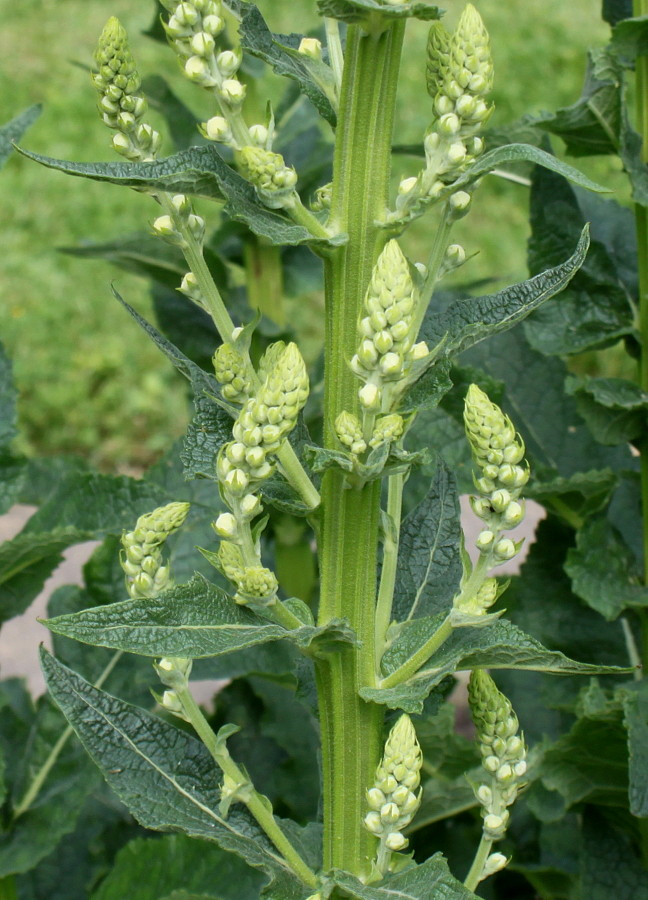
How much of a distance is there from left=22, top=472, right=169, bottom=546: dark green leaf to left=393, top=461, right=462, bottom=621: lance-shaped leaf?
1.61 ft

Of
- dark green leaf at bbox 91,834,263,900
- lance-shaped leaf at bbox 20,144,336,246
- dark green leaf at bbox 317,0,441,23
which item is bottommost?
dark green leaf at bbox 91,834,263,900

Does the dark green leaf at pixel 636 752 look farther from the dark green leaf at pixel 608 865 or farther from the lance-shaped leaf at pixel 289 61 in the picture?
the lance-shaped leaf at pixel 289 61

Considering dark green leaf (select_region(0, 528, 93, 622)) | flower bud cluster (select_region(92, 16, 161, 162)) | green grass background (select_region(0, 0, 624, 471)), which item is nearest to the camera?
flower bud cluster (select_region(92, 16, 161, 162))

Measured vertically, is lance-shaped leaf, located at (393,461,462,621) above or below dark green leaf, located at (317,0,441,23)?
below

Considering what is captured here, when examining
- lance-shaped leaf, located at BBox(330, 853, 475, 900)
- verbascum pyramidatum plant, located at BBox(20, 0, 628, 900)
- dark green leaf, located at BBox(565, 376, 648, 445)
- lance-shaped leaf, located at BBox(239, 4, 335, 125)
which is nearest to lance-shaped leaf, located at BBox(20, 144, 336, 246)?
verbascum pyramidatum plant, located at BBox(20, 0, 628, 900)

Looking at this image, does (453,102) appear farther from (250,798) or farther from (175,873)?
(175,873)

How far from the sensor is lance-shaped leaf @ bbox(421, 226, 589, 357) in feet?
2.99

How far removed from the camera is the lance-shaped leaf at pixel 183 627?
0.86 m

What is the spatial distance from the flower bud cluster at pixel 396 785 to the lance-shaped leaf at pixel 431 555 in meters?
0.19

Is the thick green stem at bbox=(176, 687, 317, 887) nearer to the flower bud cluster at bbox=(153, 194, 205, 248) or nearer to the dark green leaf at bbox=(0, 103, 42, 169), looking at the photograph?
the flower bud cluster at bbox=(153, 194, 205, 248)

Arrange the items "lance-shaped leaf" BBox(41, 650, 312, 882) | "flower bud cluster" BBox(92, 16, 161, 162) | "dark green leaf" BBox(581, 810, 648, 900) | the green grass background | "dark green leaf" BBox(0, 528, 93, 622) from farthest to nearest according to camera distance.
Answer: the green grass background → "dark green leaf" BBox(581, 810, 648, 900) → "dark green leaf" BBox(0, 528, 93, 622) → "lance-shaped leaf" BBox(41, 650, 312, 882) → "flower bud cluster" BBox(92, 16, 161, 162)

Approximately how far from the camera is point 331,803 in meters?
1.06

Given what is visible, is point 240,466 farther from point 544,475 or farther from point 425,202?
point 544,475

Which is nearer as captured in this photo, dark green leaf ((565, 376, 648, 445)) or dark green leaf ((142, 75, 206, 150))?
dark green leaf ((565, 376, 648, 445))
